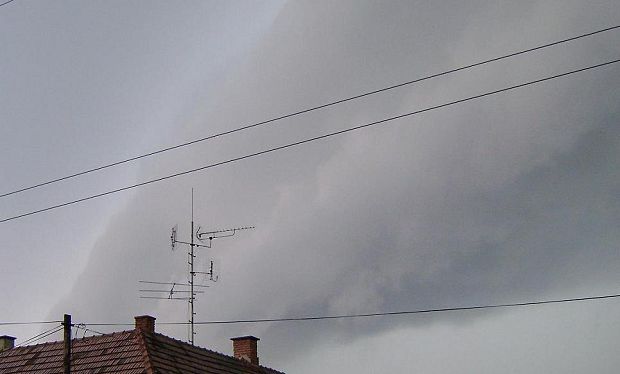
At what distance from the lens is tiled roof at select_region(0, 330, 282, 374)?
2608cm

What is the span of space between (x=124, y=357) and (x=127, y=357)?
149 millimetres

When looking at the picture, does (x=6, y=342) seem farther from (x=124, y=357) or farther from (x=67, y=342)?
(x=67, y=342)

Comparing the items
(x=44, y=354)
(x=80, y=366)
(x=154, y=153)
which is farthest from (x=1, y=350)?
(x=154, y=153)

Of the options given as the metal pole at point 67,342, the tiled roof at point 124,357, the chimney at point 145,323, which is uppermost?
the chimney at point 145,323

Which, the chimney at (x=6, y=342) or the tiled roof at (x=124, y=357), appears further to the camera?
the chimney at (x=6, y=342)

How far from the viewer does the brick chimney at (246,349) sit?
33.6 m

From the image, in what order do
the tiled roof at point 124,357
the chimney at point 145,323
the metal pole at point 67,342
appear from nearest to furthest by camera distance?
the metal pole at point 67,342, the tiled roof at point 124,357, the chimney at point 145,323

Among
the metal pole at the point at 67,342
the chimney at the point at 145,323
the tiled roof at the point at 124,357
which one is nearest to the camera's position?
the metal pole at the point at 67,342

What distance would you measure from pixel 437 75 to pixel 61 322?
36.4 ft

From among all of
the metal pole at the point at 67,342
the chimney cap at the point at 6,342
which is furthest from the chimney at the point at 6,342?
the metal pole at the point at 67,342

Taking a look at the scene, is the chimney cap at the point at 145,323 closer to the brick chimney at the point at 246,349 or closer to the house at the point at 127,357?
the house at the point at 127,357

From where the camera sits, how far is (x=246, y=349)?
3375 cm

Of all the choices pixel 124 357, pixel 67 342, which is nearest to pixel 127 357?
pixel 124 357

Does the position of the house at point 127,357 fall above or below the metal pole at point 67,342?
above
